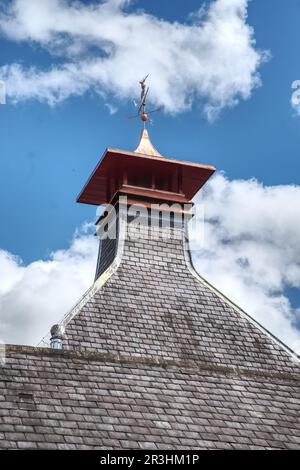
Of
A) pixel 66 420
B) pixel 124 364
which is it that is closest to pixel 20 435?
pixel 66 420

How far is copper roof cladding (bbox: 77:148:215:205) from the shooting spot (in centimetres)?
2208

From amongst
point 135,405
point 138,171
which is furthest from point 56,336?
point 138,171

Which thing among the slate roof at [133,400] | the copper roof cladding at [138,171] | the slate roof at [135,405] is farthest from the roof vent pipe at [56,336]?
the copper roof cladding at [138,171]

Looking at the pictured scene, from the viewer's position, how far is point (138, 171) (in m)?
22.6

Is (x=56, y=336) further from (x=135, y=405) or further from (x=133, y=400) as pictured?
(x=135, y=405)

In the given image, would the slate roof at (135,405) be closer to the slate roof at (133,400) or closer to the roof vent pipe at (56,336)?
the slate roof at (133,400)

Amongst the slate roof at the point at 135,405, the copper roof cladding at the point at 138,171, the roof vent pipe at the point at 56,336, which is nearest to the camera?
the slate roof at the point at 135,405

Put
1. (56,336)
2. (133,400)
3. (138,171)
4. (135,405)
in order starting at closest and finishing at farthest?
(135,405), (133,400), (56,336), (138,171)

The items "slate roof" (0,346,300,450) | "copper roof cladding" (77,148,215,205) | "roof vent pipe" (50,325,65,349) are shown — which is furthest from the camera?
"copper roof cladding" (77,148,215,205)

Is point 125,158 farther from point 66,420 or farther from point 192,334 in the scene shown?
point 66,420

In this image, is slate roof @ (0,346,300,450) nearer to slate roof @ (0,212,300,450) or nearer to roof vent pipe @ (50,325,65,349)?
slate roof @ (0,212,300,450)

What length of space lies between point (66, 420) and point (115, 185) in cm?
1260

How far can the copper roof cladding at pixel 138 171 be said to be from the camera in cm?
2208

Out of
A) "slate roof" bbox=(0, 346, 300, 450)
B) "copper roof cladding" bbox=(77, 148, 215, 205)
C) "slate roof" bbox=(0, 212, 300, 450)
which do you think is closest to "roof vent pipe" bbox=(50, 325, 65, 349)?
"slate roof" bbox=(0, 212, 300, 450)
